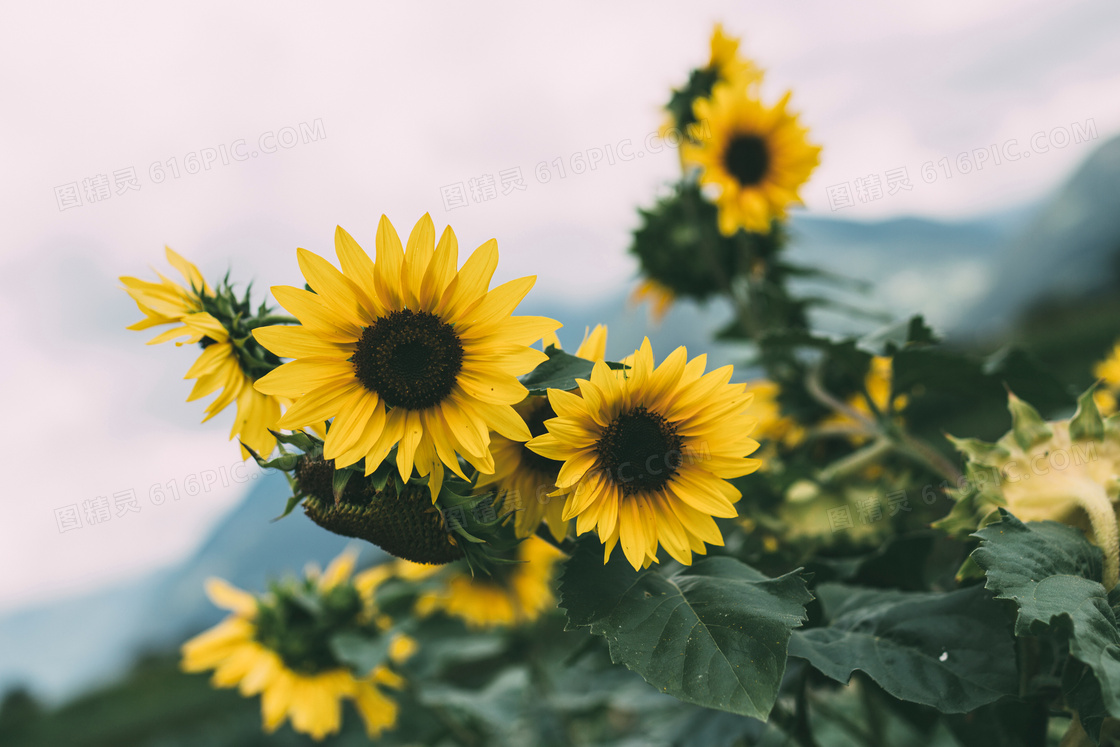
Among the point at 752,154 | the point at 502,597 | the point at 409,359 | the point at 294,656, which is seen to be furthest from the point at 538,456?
the point at 502,597

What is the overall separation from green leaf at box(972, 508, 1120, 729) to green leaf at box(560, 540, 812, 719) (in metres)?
0.14

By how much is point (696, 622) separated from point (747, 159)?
3.40ft

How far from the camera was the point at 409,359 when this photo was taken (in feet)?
1.75

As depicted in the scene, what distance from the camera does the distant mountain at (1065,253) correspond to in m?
6.08

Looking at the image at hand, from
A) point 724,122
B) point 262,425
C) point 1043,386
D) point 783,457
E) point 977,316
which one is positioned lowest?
point 977,316

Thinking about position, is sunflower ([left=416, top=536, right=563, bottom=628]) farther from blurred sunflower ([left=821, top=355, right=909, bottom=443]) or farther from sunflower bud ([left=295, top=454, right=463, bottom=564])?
sunflower bud ([left=295, top=454, right=463, bottom=564])

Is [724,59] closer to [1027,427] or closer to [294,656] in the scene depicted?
[1027,427]

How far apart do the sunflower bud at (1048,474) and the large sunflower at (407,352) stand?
1.38ft

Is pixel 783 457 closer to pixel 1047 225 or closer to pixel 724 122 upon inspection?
pixel 724 122

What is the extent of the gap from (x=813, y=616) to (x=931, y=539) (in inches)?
8.1

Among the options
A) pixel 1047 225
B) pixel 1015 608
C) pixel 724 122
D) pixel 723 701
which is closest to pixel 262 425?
pixel 723 701

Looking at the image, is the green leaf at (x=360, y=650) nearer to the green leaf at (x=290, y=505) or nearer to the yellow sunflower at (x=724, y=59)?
the green leaf at (x=290, y=505)

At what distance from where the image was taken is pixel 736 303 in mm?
1375

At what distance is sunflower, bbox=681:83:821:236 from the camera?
126 cm
